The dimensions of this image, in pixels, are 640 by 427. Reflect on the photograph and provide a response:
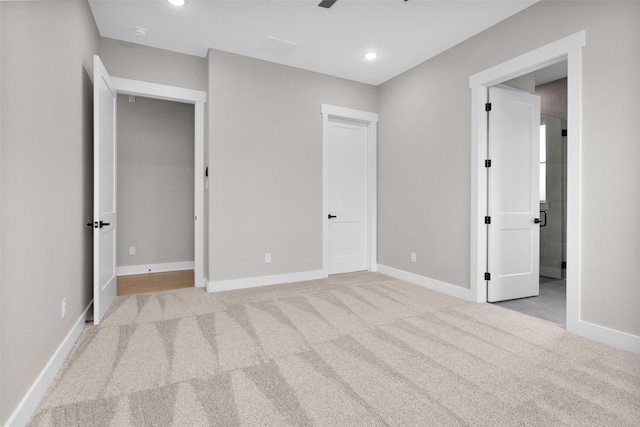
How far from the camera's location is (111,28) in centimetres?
330

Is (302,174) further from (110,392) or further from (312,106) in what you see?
(110,392)

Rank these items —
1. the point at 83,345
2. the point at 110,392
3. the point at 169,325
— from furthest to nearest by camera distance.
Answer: the point at 169,325
the point at 83,345
the point at 110,392

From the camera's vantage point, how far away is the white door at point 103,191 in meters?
2.71

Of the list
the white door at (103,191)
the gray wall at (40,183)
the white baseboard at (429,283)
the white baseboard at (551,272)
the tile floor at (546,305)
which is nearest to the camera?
the gray wall at (40,183)

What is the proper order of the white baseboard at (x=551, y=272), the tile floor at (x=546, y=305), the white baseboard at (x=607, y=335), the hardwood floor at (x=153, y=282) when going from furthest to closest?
the white baseboard at (x=551, y=272) → the hardwood floor at (x=153, y=282) → the tile floor at (x=546, y=305) → the white baseboard at (x=607, y=335)

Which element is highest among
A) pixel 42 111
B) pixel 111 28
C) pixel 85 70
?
pixel 111 28

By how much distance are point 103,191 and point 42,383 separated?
1686 millimetres

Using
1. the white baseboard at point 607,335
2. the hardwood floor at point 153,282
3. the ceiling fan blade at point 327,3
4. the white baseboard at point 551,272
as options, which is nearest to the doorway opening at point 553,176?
the white baseboard at point 551,272

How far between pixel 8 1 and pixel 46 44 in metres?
0.51

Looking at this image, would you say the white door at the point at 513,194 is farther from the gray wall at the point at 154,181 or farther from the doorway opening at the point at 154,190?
the gray wall at the point at 154,181

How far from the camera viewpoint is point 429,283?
13.1 ft

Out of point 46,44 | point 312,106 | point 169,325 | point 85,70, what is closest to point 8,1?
point 46,44

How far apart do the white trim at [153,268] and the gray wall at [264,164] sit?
1.74 metres

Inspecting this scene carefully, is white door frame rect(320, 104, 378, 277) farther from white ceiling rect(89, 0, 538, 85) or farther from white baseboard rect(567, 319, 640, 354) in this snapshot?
white baseboard rect(567, 319, 640, 354)
